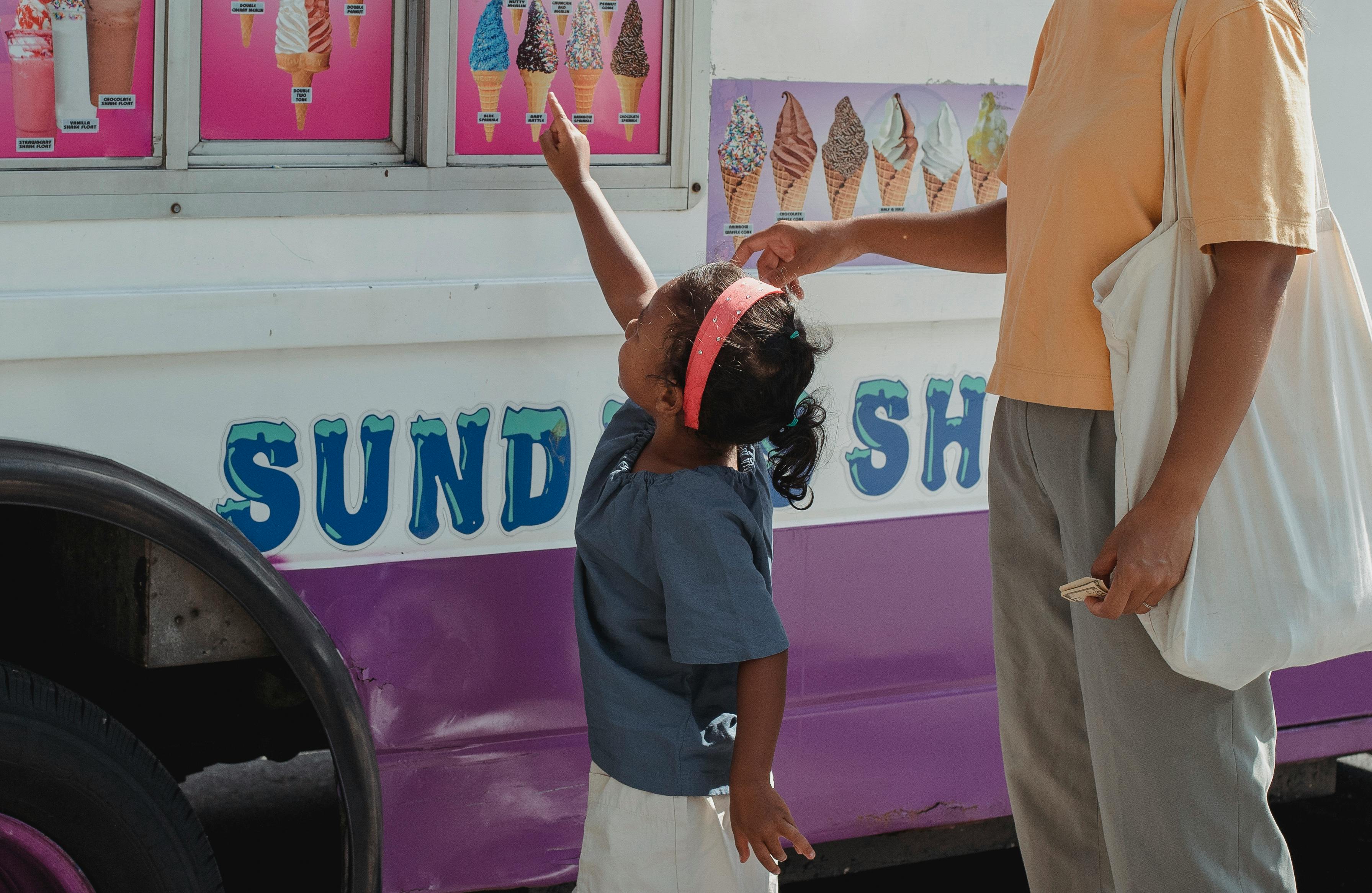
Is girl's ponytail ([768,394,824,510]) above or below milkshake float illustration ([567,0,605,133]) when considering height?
below

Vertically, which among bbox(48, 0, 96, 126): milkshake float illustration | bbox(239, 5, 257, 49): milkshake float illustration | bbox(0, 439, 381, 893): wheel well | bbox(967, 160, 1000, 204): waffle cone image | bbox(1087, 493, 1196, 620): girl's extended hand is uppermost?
bbox(239, 5, 257, 49): milkshake float illustration

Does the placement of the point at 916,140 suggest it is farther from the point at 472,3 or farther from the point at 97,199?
the point at 97,199

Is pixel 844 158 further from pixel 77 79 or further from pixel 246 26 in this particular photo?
pixel 77 79

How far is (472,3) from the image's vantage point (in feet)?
6.03

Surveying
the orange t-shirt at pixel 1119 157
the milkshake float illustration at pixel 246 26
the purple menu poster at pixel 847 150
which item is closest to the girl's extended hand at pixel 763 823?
the orange t-shirt at pixel 1119 157

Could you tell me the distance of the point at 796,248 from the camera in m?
1.96

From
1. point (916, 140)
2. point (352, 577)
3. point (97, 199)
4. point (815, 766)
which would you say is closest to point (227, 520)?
point (352, 577)

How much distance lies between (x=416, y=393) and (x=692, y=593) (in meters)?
0.54

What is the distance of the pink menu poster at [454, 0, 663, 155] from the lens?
6.08 ft

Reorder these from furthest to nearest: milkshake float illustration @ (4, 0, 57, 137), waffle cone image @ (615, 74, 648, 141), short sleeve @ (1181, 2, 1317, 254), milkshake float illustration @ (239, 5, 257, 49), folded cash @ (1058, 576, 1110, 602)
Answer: waffle cone image @ (615, 74, 648, 141), milkshake float illustration @ (239, 5, 257, 49), milkshake float illustration @ (4, 0, 57, 137), folded cash @ (1058, 576, 1110, 602), short sleeve @ (1181, 2, 1317, 254)

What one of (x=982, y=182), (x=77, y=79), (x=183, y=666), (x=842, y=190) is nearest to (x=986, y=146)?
(x=982, y=182)

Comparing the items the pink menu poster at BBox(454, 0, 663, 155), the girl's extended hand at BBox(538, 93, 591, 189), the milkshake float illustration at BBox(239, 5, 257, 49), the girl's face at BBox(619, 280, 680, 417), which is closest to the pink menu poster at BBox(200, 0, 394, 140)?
the milkshake float illustration at BBox(239, 5, 257, 49)

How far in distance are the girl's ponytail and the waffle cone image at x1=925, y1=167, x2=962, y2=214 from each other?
533 millimetres

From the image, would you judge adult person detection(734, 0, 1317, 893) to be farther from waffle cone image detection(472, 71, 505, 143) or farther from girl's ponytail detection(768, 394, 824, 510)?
waffle cone image detection(472, 71, 505, 143)
